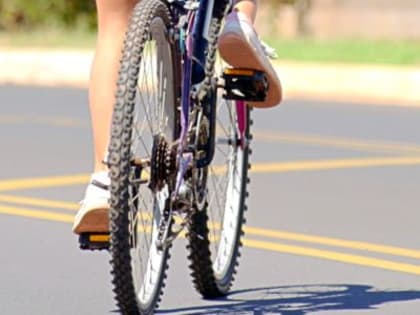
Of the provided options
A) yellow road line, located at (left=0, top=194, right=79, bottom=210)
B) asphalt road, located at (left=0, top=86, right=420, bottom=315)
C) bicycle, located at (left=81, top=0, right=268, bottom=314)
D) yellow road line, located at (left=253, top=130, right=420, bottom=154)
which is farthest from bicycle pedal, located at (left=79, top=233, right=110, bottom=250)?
yellow road line, located at (left=253, top=130, right=420, bottom=154)

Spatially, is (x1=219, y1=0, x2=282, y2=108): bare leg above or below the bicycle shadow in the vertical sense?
above

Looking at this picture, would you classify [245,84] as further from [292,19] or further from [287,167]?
[292,19]

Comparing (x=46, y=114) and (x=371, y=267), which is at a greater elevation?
→ (x=371, y=267)

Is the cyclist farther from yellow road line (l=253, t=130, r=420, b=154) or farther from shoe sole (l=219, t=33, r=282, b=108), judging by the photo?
yellow road line (l=253, t=130, r=420, b=154)

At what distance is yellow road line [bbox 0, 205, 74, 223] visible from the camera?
795 cm

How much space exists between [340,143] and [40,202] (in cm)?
376

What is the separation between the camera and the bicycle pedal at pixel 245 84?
5.69 metres

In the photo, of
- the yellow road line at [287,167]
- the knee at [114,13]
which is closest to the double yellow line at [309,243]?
the yellow road line at [287,167]

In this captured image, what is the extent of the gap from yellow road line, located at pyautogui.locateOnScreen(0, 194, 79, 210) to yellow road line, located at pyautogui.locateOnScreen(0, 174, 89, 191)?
0.39 meters

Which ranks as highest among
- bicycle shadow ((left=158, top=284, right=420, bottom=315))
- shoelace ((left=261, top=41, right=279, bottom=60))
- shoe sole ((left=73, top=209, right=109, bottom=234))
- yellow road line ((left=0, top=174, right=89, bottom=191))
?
shoelace ((left=261, top=41, right=279, bottom=60))

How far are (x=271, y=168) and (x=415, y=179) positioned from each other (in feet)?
3.17

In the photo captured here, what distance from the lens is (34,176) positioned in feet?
31.8

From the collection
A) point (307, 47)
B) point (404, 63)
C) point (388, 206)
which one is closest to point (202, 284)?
point (388, 206)

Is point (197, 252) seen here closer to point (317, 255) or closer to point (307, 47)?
point (317, 255)
